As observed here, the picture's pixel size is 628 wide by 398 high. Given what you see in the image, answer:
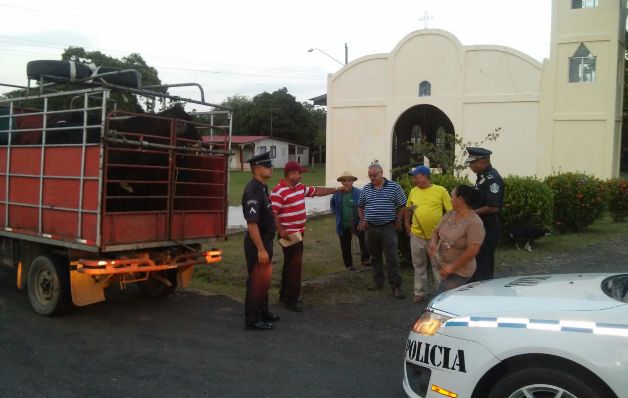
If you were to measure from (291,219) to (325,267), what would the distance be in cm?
285

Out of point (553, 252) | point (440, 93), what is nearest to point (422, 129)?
point (440, 93)

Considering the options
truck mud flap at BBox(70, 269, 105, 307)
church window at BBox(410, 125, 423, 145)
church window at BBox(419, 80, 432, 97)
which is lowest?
truck mud flap at BBox(70, 269, 105, 307)

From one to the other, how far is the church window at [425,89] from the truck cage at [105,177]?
15.5 m

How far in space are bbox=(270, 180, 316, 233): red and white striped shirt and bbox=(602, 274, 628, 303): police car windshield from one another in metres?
3.56

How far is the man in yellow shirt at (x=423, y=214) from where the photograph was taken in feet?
22.7

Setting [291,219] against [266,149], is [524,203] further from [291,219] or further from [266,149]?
[266,149]

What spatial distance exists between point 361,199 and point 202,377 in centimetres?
356

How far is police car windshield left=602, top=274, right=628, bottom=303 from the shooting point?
134 inches

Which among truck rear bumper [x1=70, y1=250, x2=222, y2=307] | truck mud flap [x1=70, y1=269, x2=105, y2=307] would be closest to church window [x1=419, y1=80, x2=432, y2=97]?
truck rear bumper [x1=70, y1=250, x2=222, y2=307]

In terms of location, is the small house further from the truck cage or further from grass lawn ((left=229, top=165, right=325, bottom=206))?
the truck cage

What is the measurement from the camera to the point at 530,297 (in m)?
3.52

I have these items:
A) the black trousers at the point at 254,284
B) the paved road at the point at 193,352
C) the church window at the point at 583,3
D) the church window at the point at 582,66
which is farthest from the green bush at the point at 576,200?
the black trousers at the point at 254,284

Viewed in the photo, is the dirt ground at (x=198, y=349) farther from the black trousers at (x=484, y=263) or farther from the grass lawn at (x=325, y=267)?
the black trousers at (x=484, y=263)

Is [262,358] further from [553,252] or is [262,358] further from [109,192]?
[553,252]
